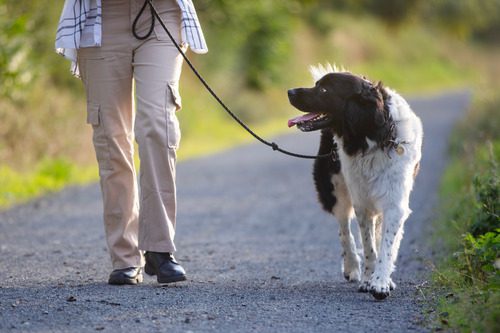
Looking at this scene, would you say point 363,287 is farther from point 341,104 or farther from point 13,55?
point 13,55

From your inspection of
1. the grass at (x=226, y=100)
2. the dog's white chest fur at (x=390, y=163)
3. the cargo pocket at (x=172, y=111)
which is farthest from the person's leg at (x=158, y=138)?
the grass at (x=226, y=100)

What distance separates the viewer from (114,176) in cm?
556

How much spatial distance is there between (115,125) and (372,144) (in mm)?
1581

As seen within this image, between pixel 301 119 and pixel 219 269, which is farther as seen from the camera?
pixel 219 269

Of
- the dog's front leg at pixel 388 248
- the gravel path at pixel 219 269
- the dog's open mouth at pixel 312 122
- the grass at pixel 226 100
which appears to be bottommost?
the grass at pixel 226 100

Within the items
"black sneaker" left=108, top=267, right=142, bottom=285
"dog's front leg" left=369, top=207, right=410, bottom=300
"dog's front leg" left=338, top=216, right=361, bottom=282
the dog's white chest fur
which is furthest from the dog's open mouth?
"black sneaker" left=108, top=267, right=142, bottom=285

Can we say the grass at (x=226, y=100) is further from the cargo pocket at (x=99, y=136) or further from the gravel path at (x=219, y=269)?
the cargo pocket at (x=99, y=136)

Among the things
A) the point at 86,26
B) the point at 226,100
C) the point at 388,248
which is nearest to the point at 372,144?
the point at 388,248

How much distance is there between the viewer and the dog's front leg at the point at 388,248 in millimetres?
5348

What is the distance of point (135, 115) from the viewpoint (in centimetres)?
551

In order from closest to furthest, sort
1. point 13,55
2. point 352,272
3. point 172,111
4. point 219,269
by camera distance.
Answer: point 172,111
point 352,272
point 219,269
point 13,55

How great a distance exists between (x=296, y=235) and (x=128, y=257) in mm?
3137

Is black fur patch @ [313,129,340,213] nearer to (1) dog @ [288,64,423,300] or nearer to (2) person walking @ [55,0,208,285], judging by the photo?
(1) dog @ [288,64,423,300]

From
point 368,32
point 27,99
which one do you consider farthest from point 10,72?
point 368,32
